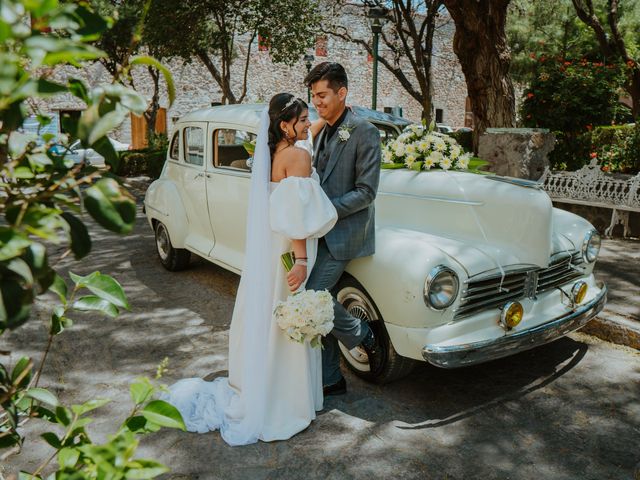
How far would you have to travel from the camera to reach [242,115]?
5.12m

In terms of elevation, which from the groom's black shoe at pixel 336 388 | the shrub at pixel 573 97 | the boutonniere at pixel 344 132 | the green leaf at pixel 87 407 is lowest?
the groom's black shoe at pixel 336 388

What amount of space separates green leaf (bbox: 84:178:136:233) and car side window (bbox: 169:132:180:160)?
17.6 ft

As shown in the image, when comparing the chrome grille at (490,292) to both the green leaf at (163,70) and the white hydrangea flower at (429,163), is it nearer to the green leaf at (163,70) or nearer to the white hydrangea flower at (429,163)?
the white hydrangea flower at (429,163)

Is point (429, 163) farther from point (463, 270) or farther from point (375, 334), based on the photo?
point (375, 334)

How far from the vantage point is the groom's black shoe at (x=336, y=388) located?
3.67 metres

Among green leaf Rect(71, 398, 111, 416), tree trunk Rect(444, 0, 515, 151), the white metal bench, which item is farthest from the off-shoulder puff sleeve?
tree trunk Rect(444, 0, 515, 151)

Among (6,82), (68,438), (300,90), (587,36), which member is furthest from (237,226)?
(300,90)

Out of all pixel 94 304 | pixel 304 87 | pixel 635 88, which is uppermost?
pixel 304 87

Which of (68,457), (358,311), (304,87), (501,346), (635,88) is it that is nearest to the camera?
(68,457)

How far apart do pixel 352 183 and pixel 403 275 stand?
597 mm

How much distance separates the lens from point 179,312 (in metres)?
5.26

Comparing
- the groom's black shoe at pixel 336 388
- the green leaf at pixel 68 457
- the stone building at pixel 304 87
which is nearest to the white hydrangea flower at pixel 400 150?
the groom's black shoe at pixel 336 388

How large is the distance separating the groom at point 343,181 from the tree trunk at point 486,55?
18.4 feet

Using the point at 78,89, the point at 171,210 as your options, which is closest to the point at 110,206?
the point at 78,89
